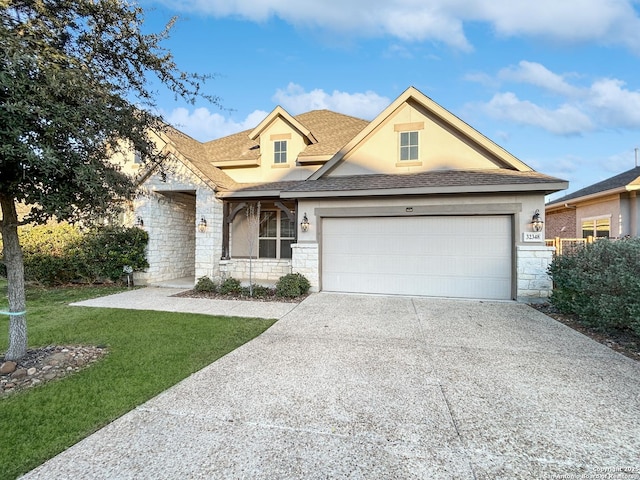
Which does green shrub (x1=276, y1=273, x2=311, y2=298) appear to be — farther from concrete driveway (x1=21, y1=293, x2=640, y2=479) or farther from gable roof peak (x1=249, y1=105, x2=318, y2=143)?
gable roof peak (x1=249, y1=105, x2=318, y2=143)

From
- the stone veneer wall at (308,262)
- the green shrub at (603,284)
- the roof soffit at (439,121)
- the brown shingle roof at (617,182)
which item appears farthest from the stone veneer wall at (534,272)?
the brown shingle roof at (617,182)

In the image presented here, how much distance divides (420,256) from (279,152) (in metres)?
6.91

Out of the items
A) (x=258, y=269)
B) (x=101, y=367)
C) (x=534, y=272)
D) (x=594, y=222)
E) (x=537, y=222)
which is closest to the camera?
(x=101, y=367)

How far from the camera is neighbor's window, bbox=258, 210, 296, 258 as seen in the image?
40.5 feet

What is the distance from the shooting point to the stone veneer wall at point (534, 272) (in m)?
8.23

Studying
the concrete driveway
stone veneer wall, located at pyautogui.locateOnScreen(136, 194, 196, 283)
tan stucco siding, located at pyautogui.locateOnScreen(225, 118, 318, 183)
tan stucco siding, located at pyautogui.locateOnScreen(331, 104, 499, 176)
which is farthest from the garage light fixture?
the concrete driveway

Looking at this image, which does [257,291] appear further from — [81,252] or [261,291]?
[81,252]

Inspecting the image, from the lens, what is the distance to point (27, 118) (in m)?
3.27

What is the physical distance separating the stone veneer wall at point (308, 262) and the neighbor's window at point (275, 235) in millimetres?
2512

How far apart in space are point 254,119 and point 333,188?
44.0ft

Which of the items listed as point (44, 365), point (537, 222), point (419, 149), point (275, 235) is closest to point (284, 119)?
point (275, 235)

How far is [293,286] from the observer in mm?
9109

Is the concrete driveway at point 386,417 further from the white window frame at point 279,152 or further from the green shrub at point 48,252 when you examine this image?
the green shrub at point 48,252

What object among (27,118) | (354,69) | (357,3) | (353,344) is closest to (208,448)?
(353,344)
